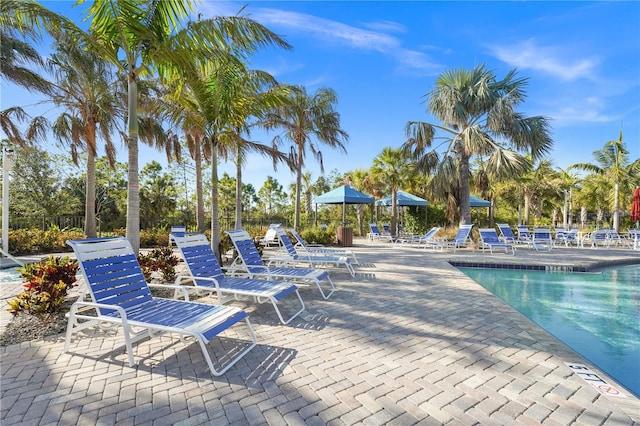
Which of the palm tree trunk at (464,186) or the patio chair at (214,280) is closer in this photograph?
the patio chair at (214,280)

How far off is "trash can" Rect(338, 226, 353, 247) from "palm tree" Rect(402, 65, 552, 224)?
465 cm

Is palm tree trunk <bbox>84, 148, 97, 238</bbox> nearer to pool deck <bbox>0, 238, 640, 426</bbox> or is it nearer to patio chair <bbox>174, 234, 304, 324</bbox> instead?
pool deck <bbox>0, 238, 640, 426</bbox>

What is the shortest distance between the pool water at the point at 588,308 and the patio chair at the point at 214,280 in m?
3.62

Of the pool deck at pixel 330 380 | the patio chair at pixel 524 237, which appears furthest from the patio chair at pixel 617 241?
the pool deck at pixel 330 380

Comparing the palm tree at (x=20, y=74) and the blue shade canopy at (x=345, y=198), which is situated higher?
the palm tree at (x=20, y=74)

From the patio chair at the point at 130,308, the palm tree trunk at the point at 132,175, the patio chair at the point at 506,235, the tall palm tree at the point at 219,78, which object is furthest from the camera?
the patio chair at the point at 506,235

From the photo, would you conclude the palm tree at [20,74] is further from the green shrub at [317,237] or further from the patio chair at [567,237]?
the patio chair at [567,237]

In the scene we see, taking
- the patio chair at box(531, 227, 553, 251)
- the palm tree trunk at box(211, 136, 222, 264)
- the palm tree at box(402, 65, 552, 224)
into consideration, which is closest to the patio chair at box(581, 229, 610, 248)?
the patio chair at box(531, 227, 553, 251)

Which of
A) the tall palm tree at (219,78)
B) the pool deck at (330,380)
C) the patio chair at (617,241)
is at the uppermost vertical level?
the tall palm tree at (219,78)

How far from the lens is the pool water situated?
3.78 metres

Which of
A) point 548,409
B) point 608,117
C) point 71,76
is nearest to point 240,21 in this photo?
point 548,409

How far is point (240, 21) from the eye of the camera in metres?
5.43

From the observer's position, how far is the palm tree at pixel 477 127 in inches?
524

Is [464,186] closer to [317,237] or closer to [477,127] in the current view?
[477,127]
